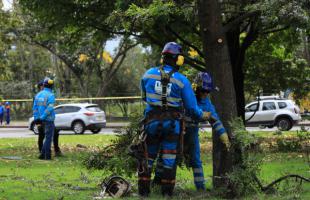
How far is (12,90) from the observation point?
5134 centimetres

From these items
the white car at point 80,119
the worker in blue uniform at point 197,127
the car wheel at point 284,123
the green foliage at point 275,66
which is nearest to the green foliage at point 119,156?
the worker in blue uniform at point 197,127

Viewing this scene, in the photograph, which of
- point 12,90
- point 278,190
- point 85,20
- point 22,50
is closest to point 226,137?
point 278,190

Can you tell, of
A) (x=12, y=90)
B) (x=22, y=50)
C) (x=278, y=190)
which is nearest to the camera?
(x=278, y=190)

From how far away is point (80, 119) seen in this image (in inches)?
1197

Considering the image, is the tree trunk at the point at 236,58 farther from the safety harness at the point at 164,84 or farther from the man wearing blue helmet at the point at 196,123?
the safety harness at the point at 164,84

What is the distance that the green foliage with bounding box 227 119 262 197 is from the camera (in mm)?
7297

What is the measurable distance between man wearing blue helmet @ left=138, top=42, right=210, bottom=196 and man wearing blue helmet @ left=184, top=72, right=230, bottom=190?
10.9 inches

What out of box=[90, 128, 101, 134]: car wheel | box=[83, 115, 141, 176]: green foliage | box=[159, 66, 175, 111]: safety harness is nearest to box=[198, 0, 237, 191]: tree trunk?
box=[159, 66, 175, 111]: safety harness

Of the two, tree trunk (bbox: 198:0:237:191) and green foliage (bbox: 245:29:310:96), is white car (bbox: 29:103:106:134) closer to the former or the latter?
green foliage (bbox: 245:29:310:96)

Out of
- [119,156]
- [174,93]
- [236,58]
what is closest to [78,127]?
[236,58]

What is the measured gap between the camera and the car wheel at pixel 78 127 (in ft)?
99.7

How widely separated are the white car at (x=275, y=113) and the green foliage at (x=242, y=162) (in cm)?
2332

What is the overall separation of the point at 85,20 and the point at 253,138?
38.1 feet

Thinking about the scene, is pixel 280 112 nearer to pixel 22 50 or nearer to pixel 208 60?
A: pixel 208 60
